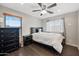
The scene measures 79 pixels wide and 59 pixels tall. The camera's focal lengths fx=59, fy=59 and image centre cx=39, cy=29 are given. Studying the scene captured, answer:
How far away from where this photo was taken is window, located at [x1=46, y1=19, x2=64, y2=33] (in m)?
1.00

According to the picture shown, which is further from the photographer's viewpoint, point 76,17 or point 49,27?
point 49,27

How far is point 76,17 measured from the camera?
924 mm

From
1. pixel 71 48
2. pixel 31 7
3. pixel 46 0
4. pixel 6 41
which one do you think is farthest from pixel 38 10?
pixel 6 41

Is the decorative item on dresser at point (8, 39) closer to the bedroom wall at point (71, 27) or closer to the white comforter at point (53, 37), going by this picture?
the white comforter at point (53, 37)

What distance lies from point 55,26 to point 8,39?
147cm

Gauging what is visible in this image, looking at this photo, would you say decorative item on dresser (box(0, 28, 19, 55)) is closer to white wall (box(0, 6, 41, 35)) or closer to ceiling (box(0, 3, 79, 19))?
white wall (box(0, 6, 41, 35))

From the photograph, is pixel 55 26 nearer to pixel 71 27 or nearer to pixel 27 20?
pixel 71 27

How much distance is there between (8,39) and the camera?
1.78m

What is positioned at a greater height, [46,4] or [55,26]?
[46,4]

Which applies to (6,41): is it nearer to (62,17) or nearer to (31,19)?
(31,19)

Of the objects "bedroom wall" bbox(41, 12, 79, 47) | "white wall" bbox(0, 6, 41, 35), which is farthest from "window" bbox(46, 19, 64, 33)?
"white wall" bbox(0, 6, 41, 35)

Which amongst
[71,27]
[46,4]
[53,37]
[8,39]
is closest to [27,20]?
[46,4]

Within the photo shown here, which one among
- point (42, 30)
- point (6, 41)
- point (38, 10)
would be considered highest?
point (38, 10)

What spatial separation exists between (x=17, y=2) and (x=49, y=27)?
2.16 feet
